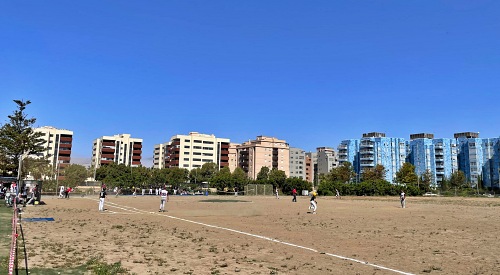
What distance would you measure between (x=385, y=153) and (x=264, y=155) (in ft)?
187

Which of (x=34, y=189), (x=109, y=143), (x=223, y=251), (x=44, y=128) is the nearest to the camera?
(x=223, y=251)

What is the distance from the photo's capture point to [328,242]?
15586 mm

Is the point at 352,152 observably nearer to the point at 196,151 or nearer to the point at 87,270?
the point at 196,151

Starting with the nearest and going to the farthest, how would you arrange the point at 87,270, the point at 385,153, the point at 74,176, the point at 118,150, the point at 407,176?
the point at 87,270
the point at 74,176
the point at 407,176
the point at 385,153
the point at 118,150

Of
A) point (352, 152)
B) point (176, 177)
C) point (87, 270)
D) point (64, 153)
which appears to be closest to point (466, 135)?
point (352, 152)

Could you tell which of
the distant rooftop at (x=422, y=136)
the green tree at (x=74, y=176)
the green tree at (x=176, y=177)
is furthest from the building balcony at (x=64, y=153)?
the distant rooftop at (x=422, y=136)

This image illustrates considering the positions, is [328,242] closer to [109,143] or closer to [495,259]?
[495,259]

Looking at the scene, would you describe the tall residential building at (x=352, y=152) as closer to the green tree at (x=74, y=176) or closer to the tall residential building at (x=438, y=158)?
the tall residential building at (x=438, y=158)

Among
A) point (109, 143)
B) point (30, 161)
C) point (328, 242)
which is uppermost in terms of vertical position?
point (109, 143)

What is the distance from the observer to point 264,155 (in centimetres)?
19275

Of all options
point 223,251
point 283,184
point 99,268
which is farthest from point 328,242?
point 283,184

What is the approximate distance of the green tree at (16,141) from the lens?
175ft

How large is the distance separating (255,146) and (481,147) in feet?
333

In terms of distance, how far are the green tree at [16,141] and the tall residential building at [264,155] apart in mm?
139238
